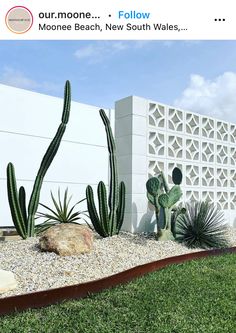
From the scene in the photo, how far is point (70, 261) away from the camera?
5637mm

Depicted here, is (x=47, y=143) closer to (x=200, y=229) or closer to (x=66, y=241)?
(x=66, y=241)

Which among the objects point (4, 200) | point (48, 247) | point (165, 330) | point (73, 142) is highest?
point (73, 142)

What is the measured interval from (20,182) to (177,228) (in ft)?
11.5

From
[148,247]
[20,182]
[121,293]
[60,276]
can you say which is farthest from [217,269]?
[20,182]

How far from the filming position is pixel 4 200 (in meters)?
8.04

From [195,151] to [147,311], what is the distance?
23.8 feet

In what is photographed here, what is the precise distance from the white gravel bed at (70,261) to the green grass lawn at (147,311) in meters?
0.58

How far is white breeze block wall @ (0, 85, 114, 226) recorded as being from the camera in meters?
8.15

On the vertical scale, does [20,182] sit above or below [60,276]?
above

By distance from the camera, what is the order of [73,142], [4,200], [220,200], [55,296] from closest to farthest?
[55,296]
[4,200]
[73,142]
[220,200]

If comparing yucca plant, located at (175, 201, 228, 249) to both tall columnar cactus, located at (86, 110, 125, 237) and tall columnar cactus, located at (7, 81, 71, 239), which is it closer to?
tall columnar cactus, located at (86, 110, 125, 237)

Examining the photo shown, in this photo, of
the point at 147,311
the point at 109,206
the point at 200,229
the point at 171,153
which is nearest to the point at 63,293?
the point at 147,311

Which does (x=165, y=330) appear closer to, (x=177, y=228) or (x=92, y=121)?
(x=177, y=228)

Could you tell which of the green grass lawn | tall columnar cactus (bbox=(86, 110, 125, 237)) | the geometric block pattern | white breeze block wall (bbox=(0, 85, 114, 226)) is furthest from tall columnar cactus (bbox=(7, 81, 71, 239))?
the geometric block pattern
